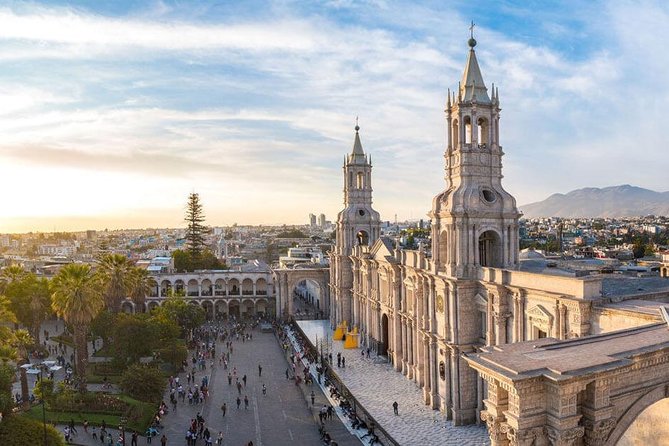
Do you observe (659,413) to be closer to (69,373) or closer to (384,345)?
(384,345)

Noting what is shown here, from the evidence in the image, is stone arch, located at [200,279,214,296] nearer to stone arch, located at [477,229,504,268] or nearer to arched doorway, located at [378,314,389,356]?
arched doorway, located at [378,314,389,356]

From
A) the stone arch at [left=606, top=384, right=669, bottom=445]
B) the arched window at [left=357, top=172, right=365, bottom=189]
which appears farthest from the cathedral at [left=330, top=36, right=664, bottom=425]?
the arched window at [left=357, top=172, right=365, bottom=189]

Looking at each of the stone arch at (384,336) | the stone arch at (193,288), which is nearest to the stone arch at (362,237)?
the stone arch at (384,336)

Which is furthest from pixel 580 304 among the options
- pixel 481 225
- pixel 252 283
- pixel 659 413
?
pixel 252 283

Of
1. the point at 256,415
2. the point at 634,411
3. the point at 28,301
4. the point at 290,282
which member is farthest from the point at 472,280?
the point at 28,301

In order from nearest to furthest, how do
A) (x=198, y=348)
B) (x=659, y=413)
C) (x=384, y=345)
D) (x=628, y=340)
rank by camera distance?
(x=628, y=340)
(x=659, y=413)
(x=384, y=345)
(x=198, y=348)

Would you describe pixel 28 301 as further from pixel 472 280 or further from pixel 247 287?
pixel 472 280
